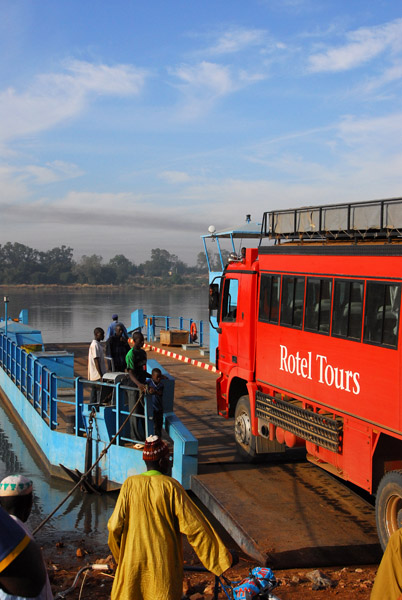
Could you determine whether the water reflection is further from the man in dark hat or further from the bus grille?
the man in dark hat

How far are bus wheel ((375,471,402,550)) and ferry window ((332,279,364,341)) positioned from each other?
147 cm

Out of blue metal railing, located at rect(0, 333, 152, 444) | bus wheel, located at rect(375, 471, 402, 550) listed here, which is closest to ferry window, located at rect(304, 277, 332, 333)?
bus wheel, located at rect(375, 471, 402, 550)

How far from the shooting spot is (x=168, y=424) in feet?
31.1

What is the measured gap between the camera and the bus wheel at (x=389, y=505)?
241 inches

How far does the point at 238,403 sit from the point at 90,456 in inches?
100

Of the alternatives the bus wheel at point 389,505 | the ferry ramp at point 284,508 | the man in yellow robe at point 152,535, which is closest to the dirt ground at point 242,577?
the ferry ramp at point 284,508

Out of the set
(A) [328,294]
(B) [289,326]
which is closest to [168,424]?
(B) [289,326]

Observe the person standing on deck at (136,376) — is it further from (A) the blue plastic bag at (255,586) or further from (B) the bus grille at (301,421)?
(A) the blue plastic bag at (255,586)

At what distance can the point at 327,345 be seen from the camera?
7.36m

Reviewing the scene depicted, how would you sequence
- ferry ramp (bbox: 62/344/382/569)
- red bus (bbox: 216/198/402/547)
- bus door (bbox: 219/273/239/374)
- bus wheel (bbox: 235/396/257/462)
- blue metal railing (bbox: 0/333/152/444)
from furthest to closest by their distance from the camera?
1. bus door (bbox: 219/273/239/374)
2. blue metal railing (bbox: 0/333/152/444)
3. bus wheel (bbox: 235/396/257/462)
4. ferry ramp (bbox: 62/344/382/569)
5. red bus (bbox: 216/198/402/547)

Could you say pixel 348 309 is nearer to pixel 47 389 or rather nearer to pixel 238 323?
pixel 238 323

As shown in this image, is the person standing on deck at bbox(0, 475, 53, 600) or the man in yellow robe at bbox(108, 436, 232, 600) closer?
the person standing on deck at bbox(0, 475, 53, 600)

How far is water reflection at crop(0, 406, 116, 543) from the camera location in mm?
8906

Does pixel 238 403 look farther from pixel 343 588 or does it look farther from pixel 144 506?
pixel 144 506
